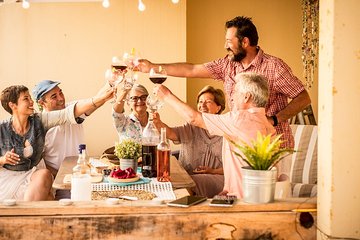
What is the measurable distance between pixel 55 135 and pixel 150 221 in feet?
7.36

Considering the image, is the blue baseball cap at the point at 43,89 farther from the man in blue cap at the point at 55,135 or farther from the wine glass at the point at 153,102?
the wine glass at the point at 153,102

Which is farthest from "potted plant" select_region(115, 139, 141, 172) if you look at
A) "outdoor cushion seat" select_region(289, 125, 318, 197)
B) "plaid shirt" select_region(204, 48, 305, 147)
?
"outdoor cushion seat" select_region(289, 125, 318, 197)

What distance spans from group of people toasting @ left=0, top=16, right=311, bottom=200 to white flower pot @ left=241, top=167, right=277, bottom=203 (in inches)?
22.6

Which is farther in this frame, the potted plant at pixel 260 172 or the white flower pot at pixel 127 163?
the white flower pot at pixel 127 163

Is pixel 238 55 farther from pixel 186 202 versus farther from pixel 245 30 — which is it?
pixel 186 202

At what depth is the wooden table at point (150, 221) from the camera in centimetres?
214

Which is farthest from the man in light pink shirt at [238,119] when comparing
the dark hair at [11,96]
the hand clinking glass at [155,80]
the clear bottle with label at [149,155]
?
the dark hair at [11,96]

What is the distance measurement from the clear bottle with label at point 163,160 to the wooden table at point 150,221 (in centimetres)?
78

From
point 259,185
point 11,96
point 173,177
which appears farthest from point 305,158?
point 259,185

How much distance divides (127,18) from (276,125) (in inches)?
99.9

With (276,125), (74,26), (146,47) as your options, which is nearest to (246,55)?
(276,125)

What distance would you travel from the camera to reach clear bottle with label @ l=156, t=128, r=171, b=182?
9.76 ft

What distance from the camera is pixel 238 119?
9.12 ft

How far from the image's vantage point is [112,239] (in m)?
2.17
